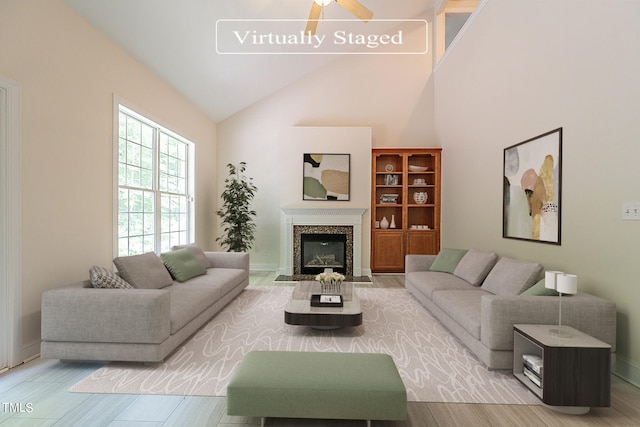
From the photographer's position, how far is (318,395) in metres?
1.70

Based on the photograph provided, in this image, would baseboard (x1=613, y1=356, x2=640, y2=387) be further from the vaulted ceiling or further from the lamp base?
the vaulted ceiling

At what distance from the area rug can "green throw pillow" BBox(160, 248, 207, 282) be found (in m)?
0.65

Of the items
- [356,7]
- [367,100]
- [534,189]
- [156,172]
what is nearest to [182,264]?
[156,172]

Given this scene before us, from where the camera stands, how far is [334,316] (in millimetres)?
3111

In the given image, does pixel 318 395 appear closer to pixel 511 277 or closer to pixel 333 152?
pixel 511 277

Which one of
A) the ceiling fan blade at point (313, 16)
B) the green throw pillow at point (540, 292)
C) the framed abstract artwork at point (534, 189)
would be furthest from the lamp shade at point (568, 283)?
the ceiling fan blade at point (313, 16)

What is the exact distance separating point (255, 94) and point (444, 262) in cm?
472

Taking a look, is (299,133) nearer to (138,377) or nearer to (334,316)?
(334,316)

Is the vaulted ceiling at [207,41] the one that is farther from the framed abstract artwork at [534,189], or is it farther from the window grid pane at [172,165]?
the framed abstract artwork at [534,189]

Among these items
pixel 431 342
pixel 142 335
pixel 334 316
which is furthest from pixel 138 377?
pixel 431 342

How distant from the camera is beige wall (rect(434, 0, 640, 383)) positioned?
2373 millimetres

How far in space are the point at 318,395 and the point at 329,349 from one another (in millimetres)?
1176

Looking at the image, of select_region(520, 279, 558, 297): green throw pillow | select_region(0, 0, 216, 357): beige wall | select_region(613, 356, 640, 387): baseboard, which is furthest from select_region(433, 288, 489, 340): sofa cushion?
select_region(0, 0, 216, 357): beige wall

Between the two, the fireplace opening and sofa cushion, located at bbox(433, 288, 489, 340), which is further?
the fireplace opening
